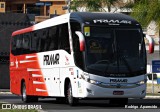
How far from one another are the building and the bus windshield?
7981 centimetres

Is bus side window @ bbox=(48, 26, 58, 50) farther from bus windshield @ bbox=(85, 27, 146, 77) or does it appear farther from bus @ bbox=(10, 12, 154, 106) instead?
bus windshield @ bbox=(85, 27, 146, 77)

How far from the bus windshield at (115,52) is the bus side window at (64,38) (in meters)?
1.25

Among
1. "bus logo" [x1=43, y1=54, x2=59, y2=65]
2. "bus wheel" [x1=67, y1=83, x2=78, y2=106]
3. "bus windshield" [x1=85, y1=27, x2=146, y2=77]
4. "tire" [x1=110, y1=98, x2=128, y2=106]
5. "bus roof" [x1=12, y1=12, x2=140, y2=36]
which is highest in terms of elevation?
"bus roof" [x1=12, y1=12, x2=140, y2=36]

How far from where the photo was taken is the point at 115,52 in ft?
75.8

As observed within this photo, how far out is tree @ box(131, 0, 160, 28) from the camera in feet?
134

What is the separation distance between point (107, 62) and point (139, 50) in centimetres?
133

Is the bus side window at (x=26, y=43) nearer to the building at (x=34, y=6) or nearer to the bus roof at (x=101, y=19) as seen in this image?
the bus roof at (x=101, y=19)

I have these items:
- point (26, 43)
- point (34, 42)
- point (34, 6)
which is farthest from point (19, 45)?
point (34, 6)

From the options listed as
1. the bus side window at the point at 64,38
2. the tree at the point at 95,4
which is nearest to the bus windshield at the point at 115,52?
the bus side window at the point at 64,38

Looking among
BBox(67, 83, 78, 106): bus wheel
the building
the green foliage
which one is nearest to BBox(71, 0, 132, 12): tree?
the green foliage

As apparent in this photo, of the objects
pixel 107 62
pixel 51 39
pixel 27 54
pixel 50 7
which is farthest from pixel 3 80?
pixel 50 7

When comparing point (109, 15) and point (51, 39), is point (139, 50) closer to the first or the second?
point (109, 15)

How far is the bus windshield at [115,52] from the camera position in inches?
899

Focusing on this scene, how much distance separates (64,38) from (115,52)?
2.35 meters
